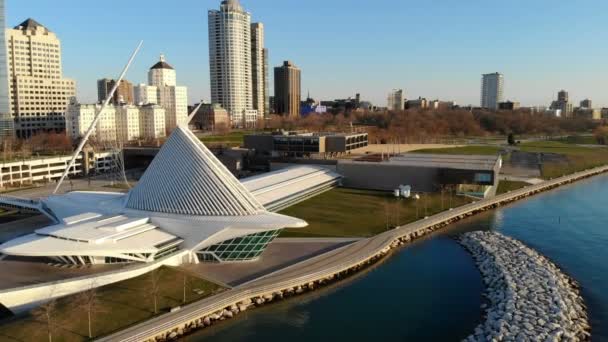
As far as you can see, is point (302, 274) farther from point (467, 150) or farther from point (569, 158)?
point (569, 158)

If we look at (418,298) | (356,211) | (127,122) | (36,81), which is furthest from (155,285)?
(36,81)

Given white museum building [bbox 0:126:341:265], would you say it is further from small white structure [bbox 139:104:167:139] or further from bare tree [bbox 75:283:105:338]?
small white structure [bbox 139:104:167:139]

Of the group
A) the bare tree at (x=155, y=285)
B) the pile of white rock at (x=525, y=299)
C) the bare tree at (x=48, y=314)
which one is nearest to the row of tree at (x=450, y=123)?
the pile of white rock at (x=525, y=299)

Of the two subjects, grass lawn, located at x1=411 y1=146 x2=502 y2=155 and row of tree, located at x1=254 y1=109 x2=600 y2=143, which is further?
row of tree, located at x1=254 y1=109 x2=600 y2=143

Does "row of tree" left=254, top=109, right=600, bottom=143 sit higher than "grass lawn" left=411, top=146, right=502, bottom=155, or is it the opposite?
"row of tree" left=254, top=109, right=600, bottom=143

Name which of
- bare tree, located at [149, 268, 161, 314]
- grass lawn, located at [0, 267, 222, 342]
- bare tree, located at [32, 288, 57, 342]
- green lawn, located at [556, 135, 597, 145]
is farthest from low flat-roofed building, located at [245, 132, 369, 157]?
green lawn, located at [556, 135, 597, 145]

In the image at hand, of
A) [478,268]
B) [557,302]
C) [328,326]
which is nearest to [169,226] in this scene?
[328,326]

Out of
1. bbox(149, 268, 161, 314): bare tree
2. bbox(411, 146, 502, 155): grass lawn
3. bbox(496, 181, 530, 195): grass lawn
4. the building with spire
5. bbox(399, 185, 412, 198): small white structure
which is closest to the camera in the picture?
bbox(149, 268, 161, 314): bare tree
